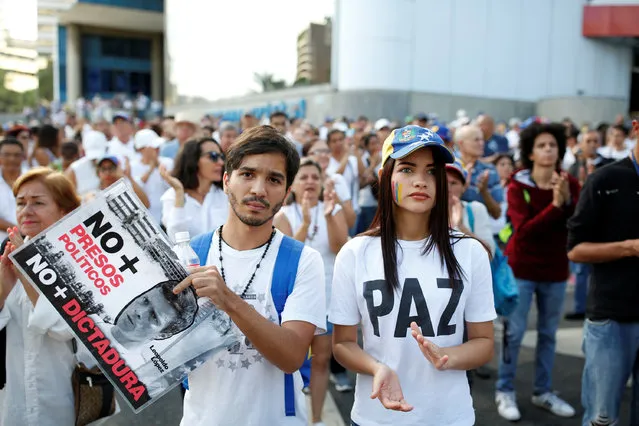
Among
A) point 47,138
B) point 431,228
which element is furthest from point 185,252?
point 47,138

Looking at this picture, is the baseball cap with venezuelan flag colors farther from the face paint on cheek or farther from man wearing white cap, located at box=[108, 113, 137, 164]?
man wearing white cap, located at box=[108, 113, 137, 164]

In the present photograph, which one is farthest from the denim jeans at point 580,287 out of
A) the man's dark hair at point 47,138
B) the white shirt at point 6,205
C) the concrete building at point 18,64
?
the concrete building at point 18,64

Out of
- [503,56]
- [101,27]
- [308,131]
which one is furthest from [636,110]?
[101,27]

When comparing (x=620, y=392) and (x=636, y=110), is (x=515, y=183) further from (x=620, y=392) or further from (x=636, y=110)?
(x=636, y=110)

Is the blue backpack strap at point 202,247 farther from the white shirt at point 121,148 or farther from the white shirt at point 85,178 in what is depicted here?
the white shirt at point 121,148

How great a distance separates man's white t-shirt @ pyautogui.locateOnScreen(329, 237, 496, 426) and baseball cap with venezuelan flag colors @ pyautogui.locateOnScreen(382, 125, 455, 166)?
0.38 m

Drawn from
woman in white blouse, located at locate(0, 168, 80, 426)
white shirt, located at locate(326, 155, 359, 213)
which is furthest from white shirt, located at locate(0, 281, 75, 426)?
white shirt, located at locate(326, 155, 359, 213)

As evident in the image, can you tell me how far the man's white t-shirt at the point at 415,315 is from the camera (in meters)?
2.36

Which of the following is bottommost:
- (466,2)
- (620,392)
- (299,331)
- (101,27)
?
(620,392)

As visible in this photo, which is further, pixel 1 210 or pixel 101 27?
pixel 101 27

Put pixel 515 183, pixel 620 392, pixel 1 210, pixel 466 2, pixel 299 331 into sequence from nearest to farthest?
pixel 299 331 < pixel 620 392 < pixel 515 183 < pixel 1 210 < pixel 466 2

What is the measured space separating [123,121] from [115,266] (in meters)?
7.64

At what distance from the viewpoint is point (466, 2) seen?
21.2 m

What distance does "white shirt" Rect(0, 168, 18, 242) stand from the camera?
5.20 metres
